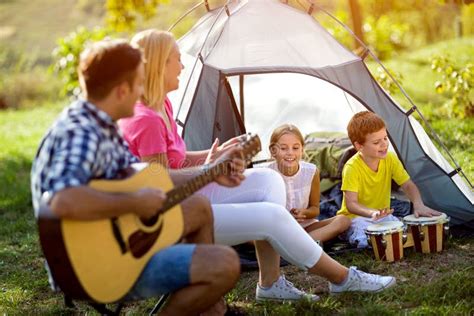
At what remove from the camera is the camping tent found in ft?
14.4

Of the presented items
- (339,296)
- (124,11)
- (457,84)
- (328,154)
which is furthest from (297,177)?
(124,11)

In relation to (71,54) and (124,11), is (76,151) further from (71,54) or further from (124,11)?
(124,11)

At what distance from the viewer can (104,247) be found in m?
2.52

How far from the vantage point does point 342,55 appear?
4449 mm

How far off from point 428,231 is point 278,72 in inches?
51.6

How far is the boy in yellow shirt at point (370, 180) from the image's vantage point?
162 inches

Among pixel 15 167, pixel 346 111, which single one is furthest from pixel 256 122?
pixel 15 167

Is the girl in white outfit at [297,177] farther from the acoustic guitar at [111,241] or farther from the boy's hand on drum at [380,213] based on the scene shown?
the acoustic guitar at [111,241]

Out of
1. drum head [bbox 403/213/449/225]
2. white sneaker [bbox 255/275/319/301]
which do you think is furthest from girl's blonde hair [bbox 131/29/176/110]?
drum head [bbox 403/213/449/225]

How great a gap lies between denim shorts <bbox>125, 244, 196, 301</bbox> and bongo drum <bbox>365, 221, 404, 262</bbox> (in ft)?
4.75

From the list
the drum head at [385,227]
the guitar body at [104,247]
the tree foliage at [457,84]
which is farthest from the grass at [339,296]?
the tree foliage at [457,84]

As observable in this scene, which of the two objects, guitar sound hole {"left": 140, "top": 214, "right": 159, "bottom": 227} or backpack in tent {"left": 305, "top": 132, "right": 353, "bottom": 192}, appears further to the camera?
backpack in tent {"left": 305, "top": 132, "right": 353, "bottom": 192}

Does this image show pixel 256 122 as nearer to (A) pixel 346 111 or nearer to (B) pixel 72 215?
(A) pixel 346 111

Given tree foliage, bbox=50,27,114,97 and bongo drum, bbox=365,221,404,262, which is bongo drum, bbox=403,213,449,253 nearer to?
bongo drum, bbox=365,221,404,262
